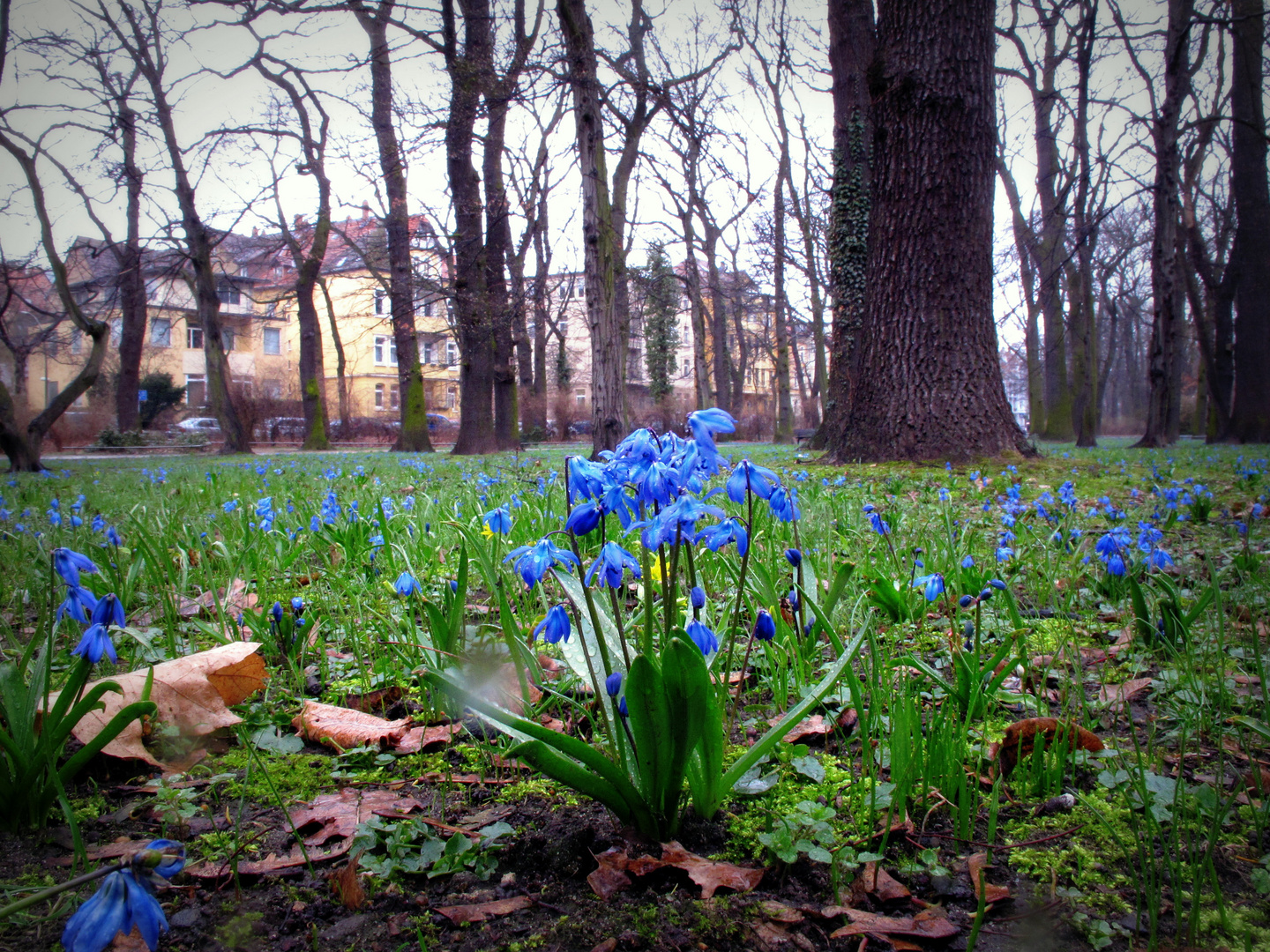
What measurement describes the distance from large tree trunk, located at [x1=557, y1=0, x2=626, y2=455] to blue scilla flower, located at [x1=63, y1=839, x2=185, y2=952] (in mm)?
6168

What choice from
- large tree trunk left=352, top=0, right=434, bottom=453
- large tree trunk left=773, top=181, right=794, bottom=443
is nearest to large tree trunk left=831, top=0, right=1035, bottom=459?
large tree trunk left=352, top=0, right=434, bottom=453

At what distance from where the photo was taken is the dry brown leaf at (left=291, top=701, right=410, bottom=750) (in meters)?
1.61

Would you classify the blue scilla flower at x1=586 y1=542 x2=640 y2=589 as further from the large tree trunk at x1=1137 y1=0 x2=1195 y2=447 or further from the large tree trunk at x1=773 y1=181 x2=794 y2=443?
the large tree trunk at x1=773 y1=181 x2=794 y2=443

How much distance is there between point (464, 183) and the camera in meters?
15.1

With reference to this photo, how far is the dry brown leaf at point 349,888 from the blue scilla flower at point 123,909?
36 centimetres

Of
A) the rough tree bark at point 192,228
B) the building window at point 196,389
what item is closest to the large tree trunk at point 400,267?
the rough tree bark at point 192,228

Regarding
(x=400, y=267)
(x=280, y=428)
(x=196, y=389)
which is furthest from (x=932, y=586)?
(x=196, y=389)

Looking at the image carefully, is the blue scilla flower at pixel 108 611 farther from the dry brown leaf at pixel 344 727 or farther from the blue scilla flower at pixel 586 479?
the blue scilla flower at pixel 586 479

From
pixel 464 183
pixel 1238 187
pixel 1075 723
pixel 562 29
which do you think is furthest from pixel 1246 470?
pixel 464 183

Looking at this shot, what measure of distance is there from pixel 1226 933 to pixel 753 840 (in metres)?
0.64

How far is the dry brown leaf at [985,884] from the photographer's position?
40.1 inches

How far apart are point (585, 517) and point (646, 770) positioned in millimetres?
420

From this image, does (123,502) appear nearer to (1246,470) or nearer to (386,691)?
(386,691)

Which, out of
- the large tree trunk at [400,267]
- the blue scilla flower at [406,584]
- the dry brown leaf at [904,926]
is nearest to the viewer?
the dry brown leaf at [904,926]
